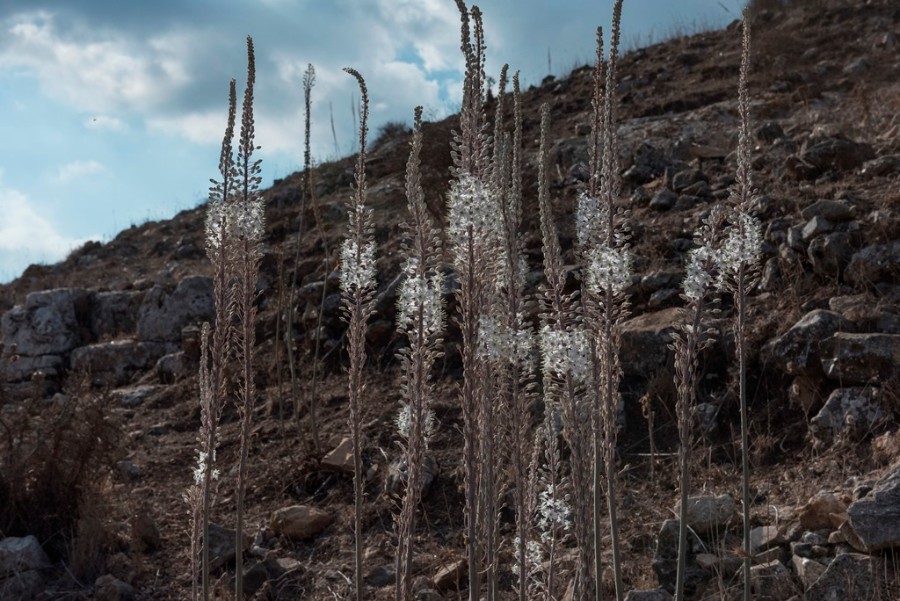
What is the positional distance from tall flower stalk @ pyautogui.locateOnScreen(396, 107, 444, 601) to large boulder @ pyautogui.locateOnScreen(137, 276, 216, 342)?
10210 mm

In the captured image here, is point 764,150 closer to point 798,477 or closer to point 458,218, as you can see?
point 798,477

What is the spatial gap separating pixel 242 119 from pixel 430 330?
44.8 inches

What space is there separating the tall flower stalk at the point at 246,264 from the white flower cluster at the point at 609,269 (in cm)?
114

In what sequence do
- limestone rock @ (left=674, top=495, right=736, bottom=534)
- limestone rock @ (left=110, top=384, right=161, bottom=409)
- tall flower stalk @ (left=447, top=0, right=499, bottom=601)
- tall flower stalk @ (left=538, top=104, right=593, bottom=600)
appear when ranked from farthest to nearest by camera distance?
limestone rock @ (left=110, top=384, right=161, bottom=409) → limestone rock @ (left=674, top=495, right=736, bottom=534) → tall flower stalk @ (left=538, top=104, right=593, bottom=600) → tall flower stalk @ (left=447, top=0, right=499, bottom=601)

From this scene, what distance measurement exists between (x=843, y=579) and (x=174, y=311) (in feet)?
33.6

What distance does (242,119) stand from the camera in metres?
3.02

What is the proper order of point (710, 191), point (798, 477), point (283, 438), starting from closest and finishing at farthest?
point (798, 477), point (283, 438), point (710, 191)

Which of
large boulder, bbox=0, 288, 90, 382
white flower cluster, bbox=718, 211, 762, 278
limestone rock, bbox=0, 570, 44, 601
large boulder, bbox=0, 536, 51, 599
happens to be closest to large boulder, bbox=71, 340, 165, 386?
large boulder, bbox=0, 288, 90, 382

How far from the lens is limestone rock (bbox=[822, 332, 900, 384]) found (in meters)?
5.83

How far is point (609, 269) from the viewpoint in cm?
282

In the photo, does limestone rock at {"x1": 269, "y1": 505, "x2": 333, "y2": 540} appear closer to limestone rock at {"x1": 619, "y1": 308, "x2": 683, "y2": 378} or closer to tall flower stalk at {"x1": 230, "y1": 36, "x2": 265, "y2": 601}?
limestone rock at {"x1": 619, "y1": 308, "x2": 683, "y2": 378}

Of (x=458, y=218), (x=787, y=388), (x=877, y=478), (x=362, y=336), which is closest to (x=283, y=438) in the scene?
(x=787, y=388)

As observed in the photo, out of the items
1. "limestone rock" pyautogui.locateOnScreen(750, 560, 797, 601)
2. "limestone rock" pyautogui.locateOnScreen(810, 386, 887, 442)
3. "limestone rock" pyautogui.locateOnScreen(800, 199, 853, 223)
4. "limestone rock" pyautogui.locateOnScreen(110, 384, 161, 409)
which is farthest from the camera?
"limestone rock" pyautogui.locateOnScreen(110, 384, 161, 409)

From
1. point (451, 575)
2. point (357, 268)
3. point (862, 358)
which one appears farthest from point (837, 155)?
point (357, 268)
